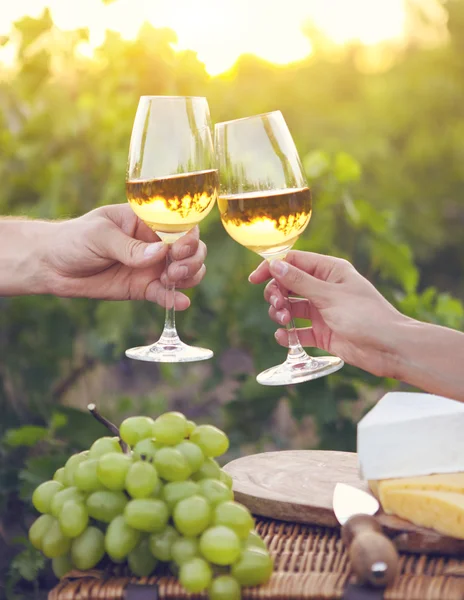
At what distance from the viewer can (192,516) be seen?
1.27 m

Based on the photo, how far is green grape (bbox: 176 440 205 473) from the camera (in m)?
1.36

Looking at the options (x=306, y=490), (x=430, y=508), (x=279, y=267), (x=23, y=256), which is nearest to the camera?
(x=430, y=508)

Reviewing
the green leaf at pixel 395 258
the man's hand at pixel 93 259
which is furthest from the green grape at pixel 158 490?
the green leaf at pixel 395 258

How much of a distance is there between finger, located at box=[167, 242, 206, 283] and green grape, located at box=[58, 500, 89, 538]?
0.80 meters

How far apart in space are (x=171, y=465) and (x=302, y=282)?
543 millimetres

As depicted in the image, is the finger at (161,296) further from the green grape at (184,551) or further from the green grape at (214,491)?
the green grape at (184,551)

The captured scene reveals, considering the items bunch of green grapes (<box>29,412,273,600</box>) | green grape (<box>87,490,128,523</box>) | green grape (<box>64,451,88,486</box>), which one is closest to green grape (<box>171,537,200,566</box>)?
bunch of green grapes (<box>29,412,273,600</box>)

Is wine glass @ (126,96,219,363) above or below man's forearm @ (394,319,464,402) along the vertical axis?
above

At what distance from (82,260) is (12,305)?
141 centimetres

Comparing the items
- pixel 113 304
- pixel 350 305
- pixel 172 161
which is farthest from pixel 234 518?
pixel 113 304

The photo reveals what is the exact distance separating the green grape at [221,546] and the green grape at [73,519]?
193 mm

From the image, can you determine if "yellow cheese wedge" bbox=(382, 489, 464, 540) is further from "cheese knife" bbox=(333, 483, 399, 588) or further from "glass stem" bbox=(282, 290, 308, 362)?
"glass stem" bbox=(282, 290, 308, 362)

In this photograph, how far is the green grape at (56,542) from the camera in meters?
1.35

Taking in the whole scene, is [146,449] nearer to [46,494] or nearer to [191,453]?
[191,453]
